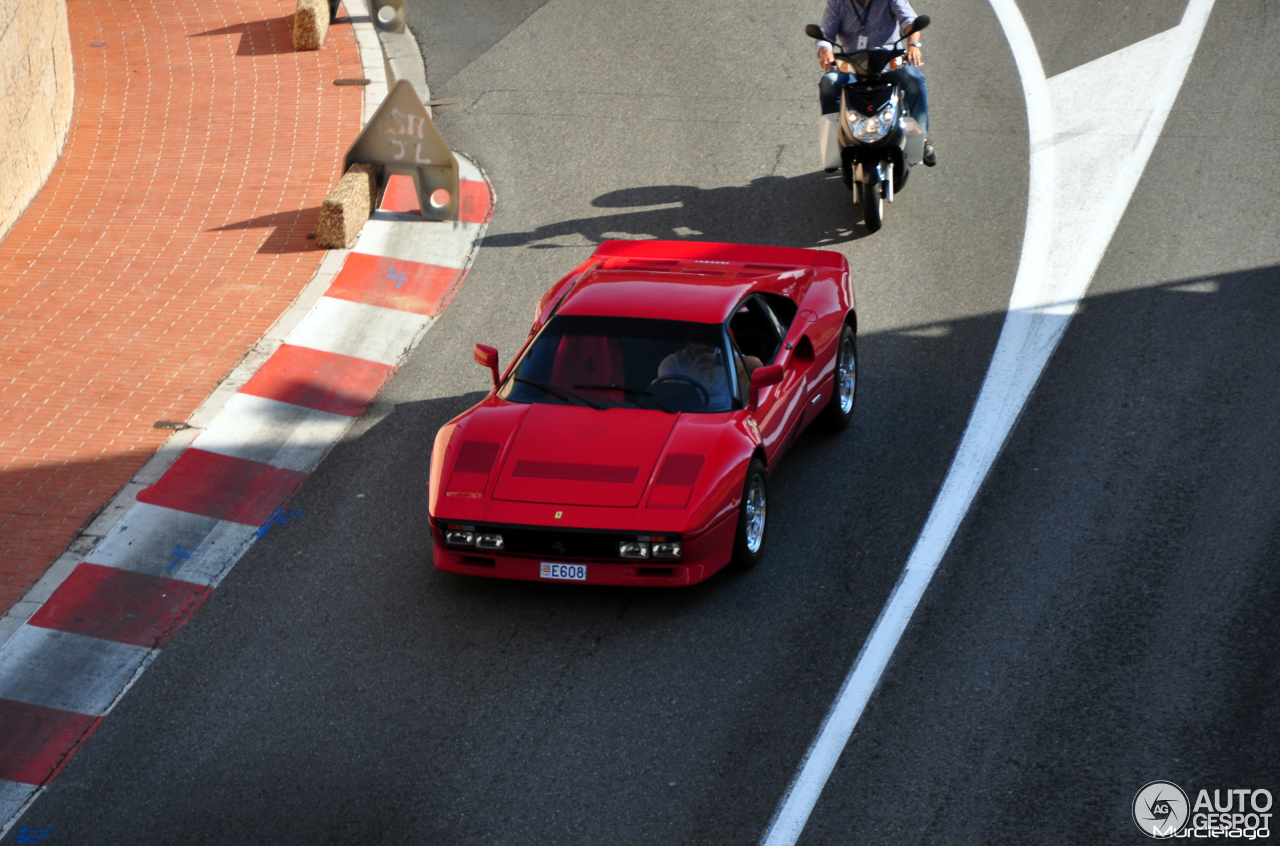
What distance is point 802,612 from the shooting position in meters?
7.63

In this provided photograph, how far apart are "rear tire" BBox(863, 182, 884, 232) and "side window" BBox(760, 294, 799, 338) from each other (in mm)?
3193

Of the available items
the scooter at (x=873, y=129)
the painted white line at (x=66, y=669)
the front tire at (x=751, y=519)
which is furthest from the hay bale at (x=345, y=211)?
the front tire at (x=751, y=519)

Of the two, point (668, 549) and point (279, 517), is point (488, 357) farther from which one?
point (668, 549)

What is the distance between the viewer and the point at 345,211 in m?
12.5

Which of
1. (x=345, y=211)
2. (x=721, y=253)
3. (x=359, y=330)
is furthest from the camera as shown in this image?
(x=345, y=211)

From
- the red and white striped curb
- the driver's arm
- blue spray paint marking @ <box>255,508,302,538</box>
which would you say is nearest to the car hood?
blue spray paint marking @ <box>255,508,302,538</box>

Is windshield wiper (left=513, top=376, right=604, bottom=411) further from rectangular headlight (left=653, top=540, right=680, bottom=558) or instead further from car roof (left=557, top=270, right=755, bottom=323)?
rectangular headlight (left=653, top=540, right=680, bottom=558)

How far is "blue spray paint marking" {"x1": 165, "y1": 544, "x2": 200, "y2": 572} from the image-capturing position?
28.1 ft

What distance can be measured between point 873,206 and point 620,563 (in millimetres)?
5740

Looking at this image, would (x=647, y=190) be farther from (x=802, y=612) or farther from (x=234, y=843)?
(x=234, y=843)

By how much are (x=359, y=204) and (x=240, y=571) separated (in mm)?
5327

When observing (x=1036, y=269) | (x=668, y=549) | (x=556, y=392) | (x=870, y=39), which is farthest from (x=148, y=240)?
(x=1036, y=269)

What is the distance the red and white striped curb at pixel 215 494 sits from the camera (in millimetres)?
7488

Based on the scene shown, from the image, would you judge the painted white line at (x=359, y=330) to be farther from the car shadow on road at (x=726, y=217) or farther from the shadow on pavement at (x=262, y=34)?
the shadow on pavement at (x=262, y=34)
